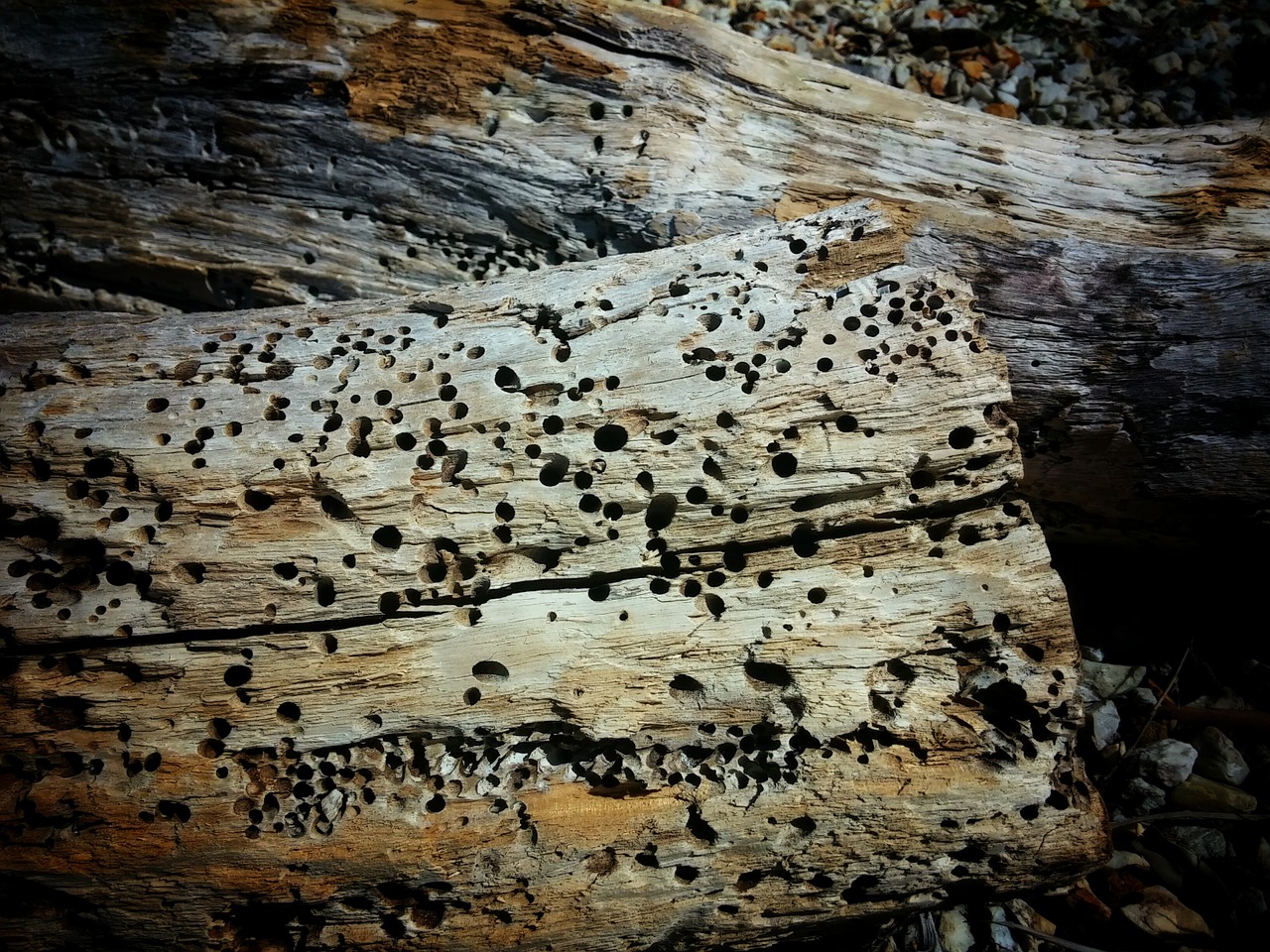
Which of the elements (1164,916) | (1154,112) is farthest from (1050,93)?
(1164,916)

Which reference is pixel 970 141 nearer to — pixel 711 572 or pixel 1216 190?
pixel 1216 190

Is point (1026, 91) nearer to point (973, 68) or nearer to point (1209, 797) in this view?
point (973, 68)

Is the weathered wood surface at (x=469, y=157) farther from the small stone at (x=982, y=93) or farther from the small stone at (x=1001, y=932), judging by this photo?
the small stone at (x=1001, y=932)

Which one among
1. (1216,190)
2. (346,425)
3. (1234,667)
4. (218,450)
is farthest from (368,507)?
(1216,190)

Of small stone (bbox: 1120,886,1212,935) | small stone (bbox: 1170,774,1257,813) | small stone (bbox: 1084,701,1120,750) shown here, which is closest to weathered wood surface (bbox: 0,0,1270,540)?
small stone (bbox: 1084,701,1120,750)

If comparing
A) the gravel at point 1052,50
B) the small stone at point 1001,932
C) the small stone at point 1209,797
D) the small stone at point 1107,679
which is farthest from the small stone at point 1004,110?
the small stone at point 1001,932
